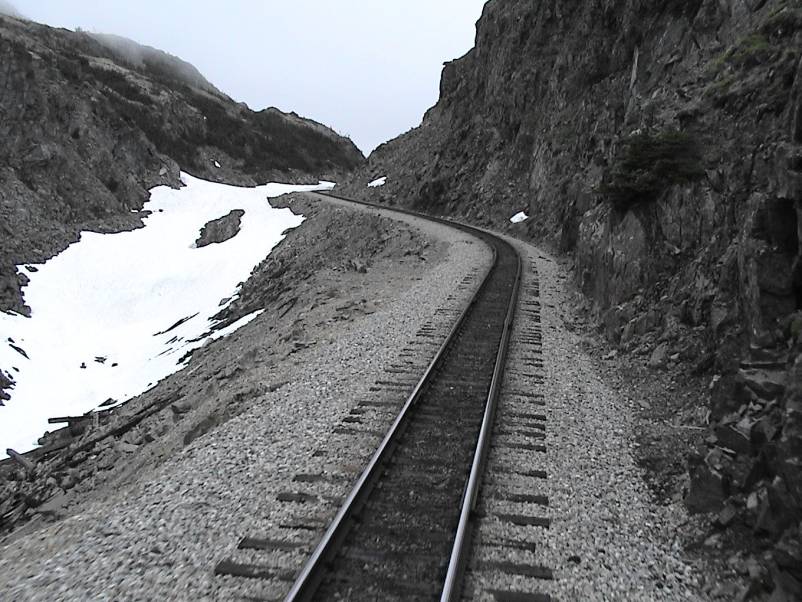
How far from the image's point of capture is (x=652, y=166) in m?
13.0

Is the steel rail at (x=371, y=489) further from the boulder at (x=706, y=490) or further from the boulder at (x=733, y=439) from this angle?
the boulder at (x=733, y=439)

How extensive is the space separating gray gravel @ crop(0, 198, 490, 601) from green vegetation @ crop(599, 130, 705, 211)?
7104 mm

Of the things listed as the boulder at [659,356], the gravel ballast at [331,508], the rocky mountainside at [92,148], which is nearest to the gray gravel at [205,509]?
the gravel ballast at [331,508]

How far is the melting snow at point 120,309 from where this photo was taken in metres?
21.6

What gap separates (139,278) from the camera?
35469 mm

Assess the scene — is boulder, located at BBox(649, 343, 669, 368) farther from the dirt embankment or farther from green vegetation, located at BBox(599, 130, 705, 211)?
the dirt embankment

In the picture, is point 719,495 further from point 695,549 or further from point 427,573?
point 427,573

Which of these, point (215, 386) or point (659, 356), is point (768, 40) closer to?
point (659, 356)

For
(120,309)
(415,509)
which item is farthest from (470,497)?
(120,309)

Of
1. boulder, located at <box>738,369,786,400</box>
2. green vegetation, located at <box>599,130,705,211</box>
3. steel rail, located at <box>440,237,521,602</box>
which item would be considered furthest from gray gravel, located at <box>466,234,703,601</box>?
green vegetation, located at <box>599,130,705,211</box>

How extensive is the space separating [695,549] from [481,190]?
38350mm

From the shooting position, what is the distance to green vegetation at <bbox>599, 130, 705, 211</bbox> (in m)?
12.3

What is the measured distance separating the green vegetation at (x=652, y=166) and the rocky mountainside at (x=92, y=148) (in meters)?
29.2

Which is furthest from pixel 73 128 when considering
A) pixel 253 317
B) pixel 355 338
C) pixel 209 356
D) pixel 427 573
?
pixel 427 573
